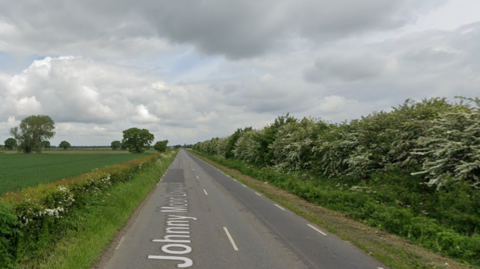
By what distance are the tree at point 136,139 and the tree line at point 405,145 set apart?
346 ft

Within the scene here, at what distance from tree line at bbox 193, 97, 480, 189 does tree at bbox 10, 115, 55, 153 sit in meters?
110

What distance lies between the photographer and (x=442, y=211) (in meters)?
8.73

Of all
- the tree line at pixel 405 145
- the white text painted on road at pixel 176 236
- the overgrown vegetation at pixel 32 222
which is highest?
the tree line at pixel 405 145

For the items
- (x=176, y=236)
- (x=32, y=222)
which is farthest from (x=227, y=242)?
(x=32, y=222)

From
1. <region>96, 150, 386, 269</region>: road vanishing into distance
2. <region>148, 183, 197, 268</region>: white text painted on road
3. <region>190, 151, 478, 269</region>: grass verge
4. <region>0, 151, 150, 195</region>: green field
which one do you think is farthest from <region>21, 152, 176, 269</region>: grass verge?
<region>0, 151, 150, 195</region>: green field

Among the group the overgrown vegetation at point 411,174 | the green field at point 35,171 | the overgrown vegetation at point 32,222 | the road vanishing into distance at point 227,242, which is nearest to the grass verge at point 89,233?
the overgrown vegetation at point 32,222

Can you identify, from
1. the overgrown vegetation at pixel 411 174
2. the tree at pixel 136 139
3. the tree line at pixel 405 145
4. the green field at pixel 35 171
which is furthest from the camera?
the tree at pixel 136 139

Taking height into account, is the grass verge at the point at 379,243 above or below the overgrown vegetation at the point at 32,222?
below

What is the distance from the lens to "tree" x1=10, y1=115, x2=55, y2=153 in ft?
325

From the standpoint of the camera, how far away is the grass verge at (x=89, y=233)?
5.89m

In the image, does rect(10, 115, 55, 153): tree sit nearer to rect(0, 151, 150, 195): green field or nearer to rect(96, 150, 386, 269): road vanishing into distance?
rect(0, 151, 150, 195): green field

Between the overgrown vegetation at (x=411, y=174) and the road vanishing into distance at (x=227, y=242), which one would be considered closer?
the road vanishing into distance at (x=227, y=242)

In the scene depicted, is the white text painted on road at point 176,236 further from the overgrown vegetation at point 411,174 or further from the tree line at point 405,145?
the tree line at point 405,145

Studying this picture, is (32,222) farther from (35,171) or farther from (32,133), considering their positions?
(32,133)
